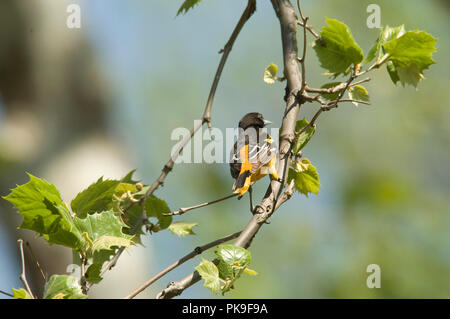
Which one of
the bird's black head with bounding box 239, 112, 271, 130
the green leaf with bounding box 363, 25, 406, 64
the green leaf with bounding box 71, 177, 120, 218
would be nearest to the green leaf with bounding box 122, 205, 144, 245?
the green leaf with bounding box 71, 177, 120, 218

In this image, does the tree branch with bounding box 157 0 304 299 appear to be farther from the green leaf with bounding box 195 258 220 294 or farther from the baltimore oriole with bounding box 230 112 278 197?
the baltimore oriole with bounding box 230 112 278 197

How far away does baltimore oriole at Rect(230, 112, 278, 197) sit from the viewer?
2.36 metres

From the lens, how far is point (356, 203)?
7.14 m

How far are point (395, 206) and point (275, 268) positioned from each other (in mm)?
1893

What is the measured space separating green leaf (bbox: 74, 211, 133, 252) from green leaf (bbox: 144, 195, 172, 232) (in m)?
0.30

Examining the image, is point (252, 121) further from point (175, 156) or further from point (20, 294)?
point (20, 294)

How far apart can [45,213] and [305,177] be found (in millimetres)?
774

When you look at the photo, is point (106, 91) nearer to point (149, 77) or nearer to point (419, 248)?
point (419, 248)

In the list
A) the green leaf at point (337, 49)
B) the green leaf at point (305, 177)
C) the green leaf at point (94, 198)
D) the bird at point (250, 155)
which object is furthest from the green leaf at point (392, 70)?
the green leaf at point (94, 198)

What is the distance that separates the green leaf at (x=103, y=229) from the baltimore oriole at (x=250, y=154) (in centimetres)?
74

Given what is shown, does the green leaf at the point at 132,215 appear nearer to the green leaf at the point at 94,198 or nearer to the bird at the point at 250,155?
the green leaf at the point at 94,198

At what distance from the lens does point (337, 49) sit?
1499mm

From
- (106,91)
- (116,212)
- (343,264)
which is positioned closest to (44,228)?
(116,212)

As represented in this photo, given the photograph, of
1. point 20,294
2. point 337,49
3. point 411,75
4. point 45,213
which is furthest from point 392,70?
point 20,294
